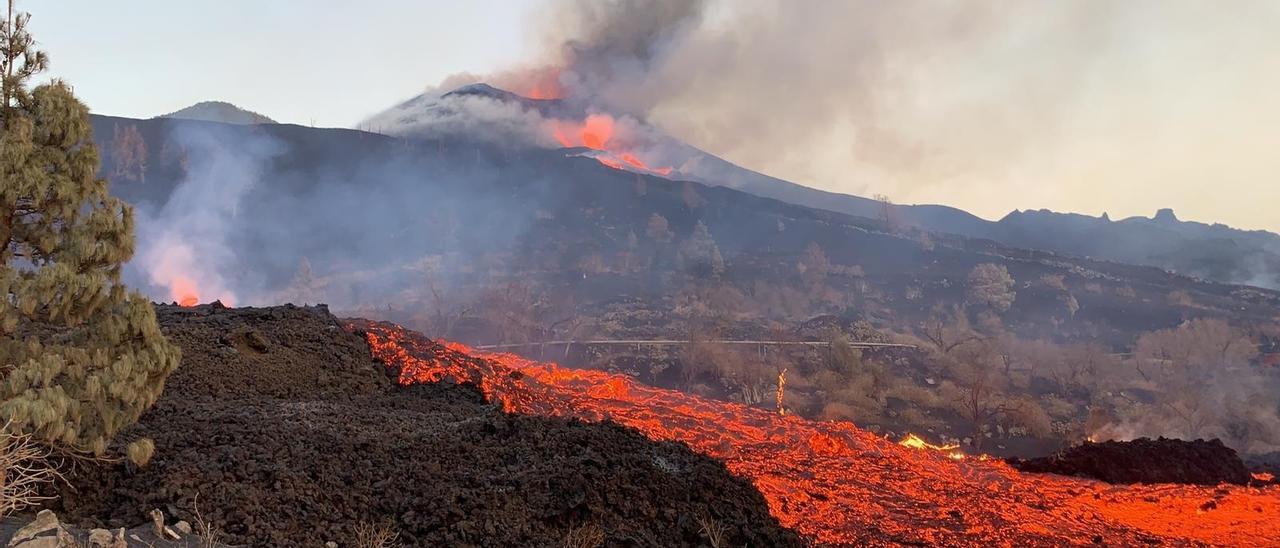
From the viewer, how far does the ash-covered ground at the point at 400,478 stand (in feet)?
25.3

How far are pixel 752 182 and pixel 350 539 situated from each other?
160 meters

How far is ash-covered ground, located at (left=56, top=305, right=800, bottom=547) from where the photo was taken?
7.70m

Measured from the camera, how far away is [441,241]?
82.6m

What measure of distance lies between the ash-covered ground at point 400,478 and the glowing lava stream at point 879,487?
9.41ft

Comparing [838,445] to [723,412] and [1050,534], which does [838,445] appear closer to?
[723,412]

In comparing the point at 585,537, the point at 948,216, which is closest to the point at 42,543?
the point at 585,537

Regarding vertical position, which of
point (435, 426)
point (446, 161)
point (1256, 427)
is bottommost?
point (1256, 427)

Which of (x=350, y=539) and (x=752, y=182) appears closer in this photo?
(x=350, y=539)

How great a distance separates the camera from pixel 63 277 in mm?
6484

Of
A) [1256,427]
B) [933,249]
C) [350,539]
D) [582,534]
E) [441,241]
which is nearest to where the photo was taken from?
[350,539]

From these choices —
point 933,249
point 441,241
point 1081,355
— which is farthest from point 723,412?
point 933,249

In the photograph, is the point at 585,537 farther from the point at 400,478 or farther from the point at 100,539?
the point at 100,539

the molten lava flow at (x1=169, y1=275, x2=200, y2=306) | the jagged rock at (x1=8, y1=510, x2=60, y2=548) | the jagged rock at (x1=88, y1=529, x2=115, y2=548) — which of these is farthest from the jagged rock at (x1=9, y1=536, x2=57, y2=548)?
the molten lava flow at (x1=169, y1=275, x2=200, y2=306)

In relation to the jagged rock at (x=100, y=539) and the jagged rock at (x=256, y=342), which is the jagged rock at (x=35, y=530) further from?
the jagged rock at (x=256, y=342)
